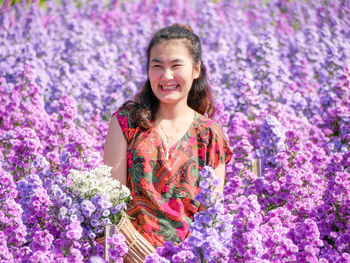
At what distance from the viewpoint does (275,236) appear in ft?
7.54

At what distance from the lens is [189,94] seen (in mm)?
3502

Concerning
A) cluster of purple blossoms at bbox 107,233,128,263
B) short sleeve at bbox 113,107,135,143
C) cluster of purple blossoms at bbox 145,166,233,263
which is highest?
short sleeve at bbox 113,107,135,143

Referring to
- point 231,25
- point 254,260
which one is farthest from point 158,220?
point 231,25

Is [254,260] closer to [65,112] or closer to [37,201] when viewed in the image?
[37,201]

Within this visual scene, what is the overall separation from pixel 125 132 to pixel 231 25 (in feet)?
19.0

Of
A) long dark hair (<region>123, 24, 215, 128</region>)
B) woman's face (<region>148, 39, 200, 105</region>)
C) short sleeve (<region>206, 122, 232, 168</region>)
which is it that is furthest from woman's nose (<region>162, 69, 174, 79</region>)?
short sleeve (<region>206, 122, 232, 168</region>)

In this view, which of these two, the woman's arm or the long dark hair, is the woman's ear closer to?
the long dark hair

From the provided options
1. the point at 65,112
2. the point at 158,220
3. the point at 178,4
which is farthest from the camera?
the point at 178,4

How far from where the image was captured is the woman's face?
120 inches

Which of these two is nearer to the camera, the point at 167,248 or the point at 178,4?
the point at 167,248

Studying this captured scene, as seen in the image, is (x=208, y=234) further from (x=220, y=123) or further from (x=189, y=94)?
(x=220, y=123)

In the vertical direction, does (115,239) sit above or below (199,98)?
below

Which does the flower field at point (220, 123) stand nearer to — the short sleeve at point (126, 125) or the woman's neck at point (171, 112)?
the short sleeve at point (126, 125)

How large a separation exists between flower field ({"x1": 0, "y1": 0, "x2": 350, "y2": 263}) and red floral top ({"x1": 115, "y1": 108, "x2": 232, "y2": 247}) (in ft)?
0.76
